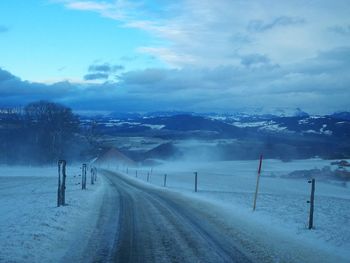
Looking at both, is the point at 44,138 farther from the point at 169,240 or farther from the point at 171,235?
the point at 169,240

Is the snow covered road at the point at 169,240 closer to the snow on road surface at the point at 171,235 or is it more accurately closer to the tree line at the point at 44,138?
the snow on road surface at the point at 171,235

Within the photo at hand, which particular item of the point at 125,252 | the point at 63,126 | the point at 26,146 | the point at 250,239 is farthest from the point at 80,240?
the point at 26,146

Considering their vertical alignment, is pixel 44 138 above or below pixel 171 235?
below

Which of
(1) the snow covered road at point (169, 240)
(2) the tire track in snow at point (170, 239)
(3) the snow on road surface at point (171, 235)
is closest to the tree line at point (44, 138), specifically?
(3) the snow on road surface at point (171, 235)

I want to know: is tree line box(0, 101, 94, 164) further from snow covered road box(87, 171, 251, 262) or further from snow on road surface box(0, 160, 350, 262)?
snow covered road box(87, 171, 251, 262)

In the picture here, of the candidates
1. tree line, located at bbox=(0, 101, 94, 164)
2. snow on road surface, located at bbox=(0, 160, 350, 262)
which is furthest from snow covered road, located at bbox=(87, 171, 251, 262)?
tree line, located at bbox=(0, 101, 94, 164)

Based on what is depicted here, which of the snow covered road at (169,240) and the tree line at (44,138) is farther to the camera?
the tree line at (44,138)

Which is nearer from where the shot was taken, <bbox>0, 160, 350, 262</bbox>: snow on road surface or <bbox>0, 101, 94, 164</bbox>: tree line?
<bbox>0, 160, 350, 262</bbox>: snow on road surface

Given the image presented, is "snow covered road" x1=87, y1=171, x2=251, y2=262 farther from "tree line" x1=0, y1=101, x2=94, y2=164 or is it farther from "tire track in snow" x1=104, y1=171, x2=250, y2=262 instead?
"tree line" x1=0, y1=101, x2=94, y2=164

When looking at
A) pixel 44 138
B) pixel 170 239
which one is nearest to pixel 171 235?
pixel 170 239

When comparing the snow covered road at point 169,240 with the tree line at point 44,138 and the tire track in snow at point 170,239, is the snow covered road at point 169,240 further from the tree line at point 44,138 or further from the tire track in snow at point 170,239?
the tree line at point 44,138

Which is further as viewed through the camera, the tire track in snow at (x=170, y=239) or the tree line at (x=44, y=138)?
the tree line at (x=44, y=138)

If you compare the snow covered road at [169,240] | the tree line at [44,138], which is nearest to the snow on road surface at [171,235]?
the snow covered road at [169,240]

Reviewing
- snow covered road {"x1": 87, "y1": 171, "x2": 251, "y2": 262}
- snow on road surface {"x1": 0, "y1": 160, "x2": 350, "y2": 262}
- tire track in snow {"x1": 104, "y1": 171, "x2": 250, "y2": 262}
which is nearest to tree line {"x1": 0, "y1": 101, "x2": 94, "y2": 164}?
snow on road surface {"x1": 0, "y1": 160, "x2": 350, "y2": 262}
